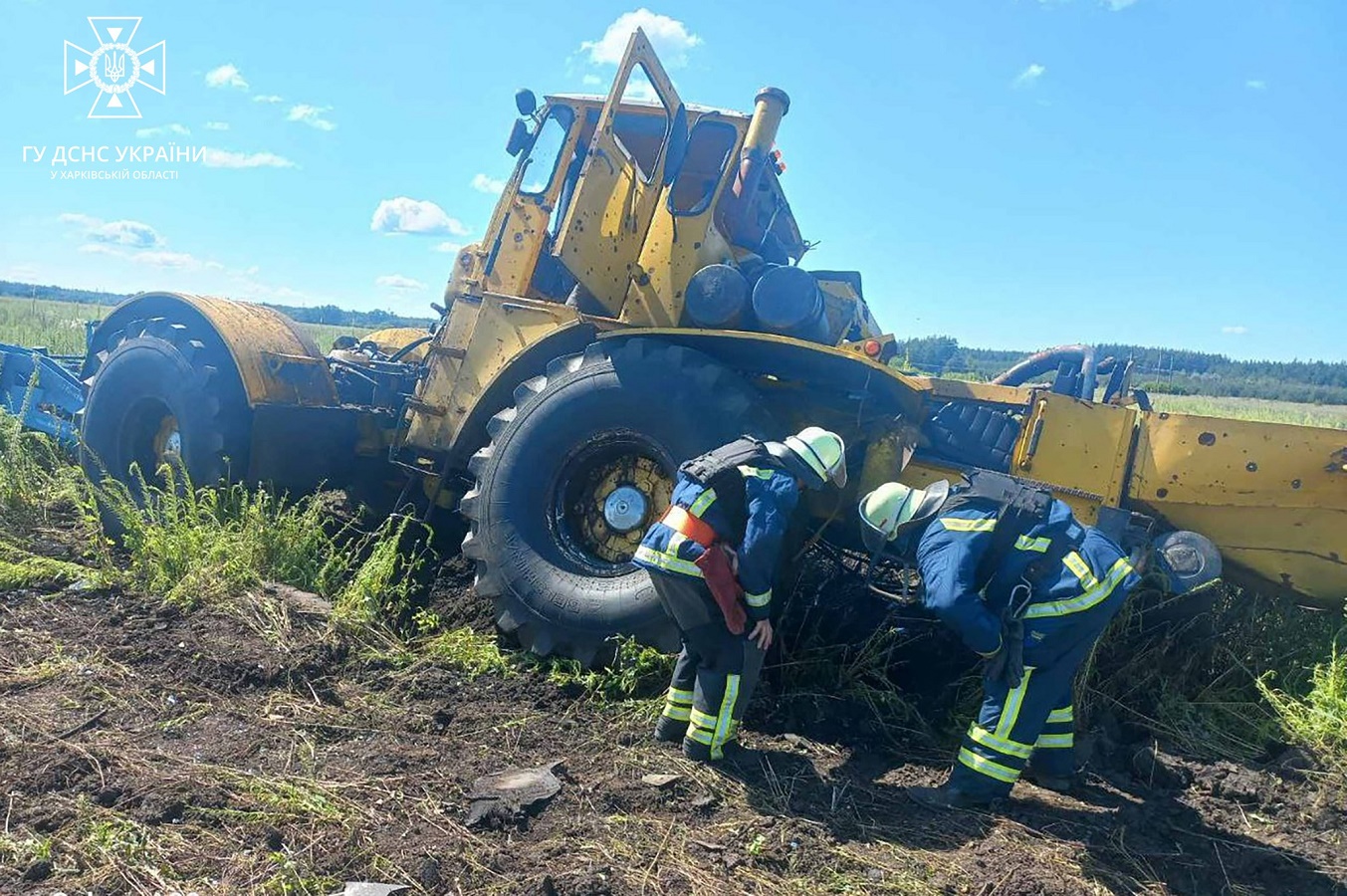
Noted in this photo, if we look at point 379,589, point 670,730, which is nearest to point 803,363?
point 670,730

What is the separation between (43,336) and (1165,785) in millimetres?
19187

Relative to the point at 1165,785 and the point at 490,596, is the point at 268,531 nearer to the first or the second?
the point at 490,596

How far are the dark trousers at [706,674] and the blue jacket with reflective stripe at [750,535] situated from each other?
8 centimetres

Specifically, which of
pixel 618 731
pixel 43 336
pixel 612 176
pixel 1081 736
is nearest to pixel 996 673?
pixel 1081 736

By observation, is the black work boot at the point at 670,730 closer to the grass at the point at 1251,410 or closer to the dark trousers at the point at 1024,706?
the dark trousers at the point at 1024,706

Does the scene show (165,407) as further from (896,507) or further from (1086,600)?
(1086,600)

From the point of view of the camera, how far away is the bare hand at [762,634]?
3678 mm

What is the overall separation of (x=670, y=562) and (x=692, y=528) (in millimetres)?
→ 165

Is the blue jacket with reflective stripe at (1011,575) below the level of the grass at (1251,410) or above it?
below

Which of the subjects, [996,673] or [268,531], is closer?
[996,673]

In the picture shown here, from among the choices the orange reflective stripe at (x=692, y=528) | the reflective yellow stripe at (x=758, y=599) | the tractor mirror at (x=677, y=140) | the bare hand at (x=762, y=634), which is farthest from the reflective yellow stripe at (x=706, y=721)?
the tractor mirror at (x=677, y=140)

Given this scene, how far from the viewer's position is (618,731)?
3.84 m

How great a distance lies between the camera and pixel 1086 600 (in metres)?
3.41

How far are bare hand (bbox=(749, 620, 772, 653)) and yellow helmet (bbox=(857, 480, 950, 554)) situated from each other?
596mm
